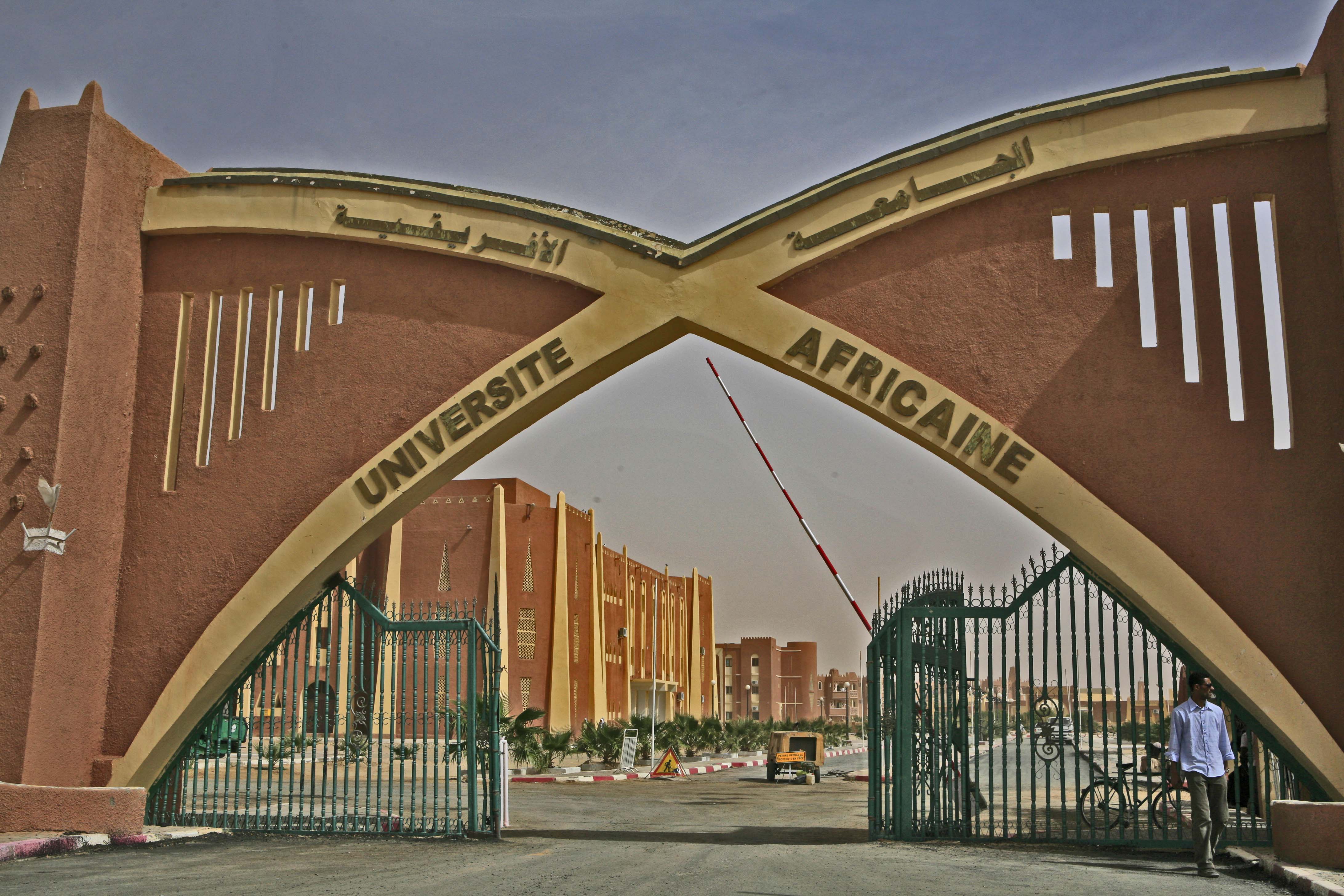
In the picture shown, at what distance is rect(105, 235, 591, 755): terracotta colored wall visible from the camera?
1248 cm

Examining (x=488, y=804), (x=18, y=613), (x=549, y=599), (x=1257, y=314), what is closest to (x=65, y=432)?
(x=18, y=613)

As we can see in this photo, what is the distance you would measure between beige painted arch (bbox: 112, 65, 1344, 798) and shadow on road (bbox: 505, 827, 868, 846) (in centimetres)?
366

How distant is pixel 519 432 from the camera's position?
12734 mm

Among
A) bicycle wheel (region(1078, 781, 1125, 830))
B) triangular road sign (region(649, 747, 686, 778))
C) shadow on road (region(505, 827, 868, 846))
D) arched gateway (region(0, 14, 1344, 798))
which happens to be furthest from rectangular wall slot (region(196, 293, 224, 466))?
triangular road sign (region(649, 747, 686, 778))

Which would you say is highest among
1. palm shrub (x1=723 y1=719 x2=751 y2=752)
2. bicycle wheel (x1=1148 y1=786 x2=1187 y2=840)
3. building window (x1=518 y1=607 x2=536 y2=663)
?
building window (x1=518 y1=607 x2=536 y2=663)

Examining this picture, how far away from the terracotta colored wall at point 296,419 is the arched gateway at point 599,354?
0.11 feet

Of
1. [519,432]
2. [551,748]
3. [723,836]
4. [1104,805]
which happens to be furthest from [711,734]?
[1104,805]

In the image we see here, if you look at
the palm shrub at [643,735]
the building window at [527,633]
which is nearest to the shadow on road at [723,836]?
the palm shrub at [643,735]

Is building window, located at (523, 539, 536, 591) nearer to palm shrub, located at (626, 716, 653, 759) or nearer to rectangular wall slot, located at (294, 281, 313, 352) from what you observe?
palm shrub, located at (626, 716, 653, 759)

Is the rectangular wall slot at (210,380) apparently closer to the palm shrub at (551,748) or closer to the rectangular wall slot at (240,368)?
the rectangular wall slot at (240,368)

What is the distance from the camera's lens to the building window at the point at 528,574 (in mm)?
42094

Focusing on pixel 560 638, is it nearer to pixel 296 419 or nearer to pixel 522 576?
pixel 522 576

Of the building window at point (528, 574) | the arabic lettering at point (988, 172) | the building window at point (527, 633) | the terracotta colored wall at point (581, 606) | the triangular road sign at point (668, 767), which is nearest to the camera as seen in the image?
the arabic lettering at point (988, 172)

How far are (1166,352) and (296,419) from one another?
28.6 feet
